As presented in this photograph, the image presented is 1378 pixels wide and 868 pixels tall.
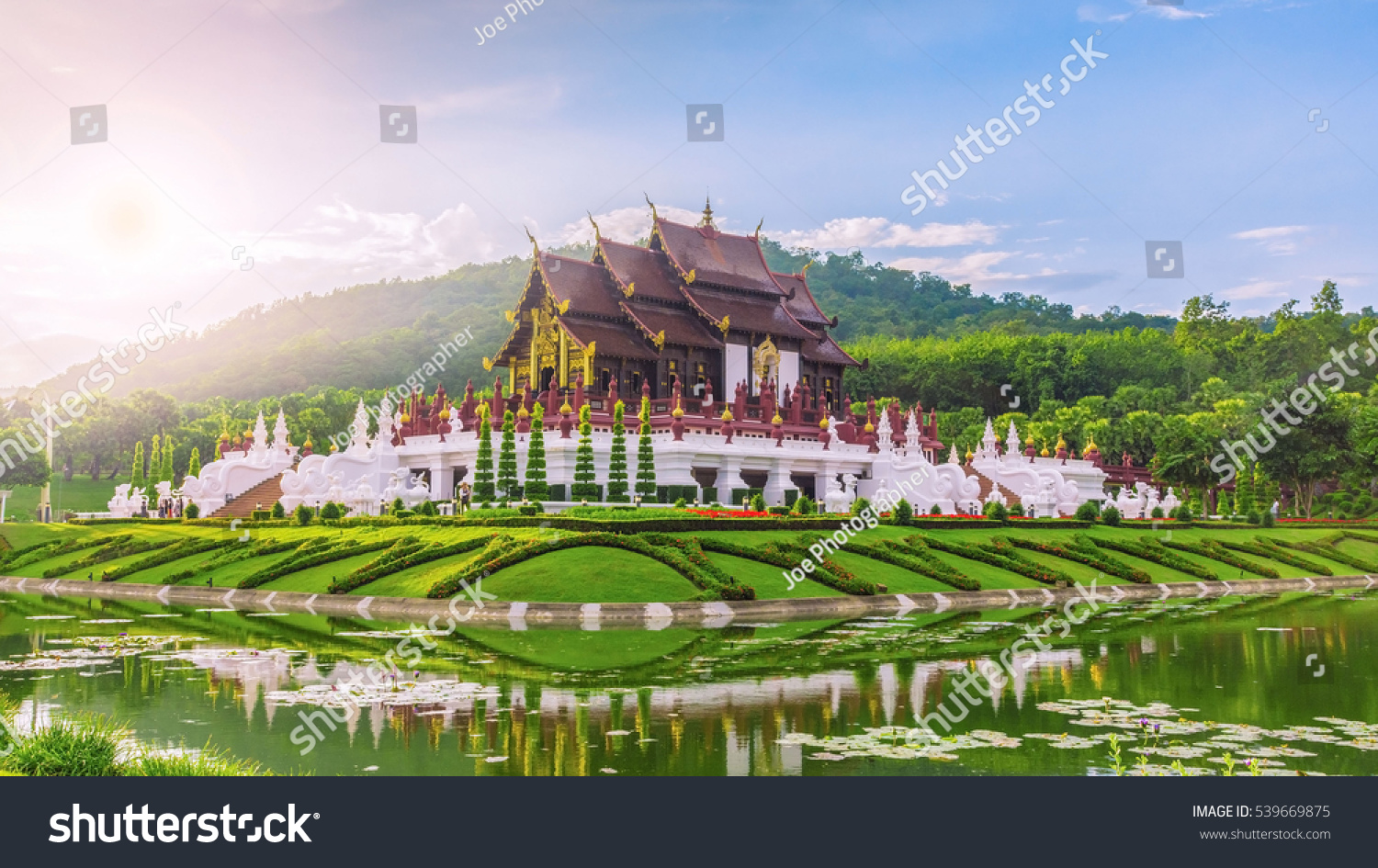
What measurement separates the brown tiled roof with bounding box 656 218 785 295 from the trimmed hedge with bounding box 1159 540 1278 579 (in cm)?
2326

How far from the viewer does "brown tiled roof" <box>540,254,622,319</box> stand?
52812 mm

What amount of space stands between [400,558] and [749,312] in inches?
1121

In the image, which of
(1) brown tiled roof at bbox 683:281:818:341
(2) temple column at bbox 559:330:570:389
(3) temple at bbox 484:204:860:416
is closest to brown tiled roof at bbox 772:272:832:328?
(3) temple at bbox 484:204:860:416

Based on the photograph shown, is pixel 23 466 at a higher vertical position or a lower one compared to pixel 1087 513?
higher

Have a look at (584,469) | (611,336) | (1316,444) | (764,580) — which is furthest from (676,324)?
(1316,444)

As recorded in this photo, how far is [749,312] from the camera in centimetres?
5675

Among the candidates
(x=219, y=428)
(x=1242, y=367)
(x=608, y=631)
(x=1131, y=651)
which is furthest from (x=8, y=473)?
(x=1242, y=367)

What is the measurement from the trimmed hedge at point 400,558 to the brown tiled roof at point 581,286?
69.7 feet

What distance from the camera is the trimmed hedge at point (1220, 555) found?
40281 mm

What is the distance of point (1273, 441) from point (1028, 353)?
33.3 meters

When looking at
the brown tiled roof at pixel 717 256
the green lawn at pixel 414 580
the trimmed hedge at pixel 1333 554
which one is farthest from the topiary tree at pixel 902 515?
the brown tiled roof at pixel 717 256

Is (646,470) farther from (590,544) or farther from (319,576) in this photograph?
(319,576)

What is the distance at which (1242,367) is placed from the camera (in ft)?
302

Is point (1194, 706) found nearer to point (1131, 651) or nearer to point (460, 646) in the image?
point (1131, 651)
